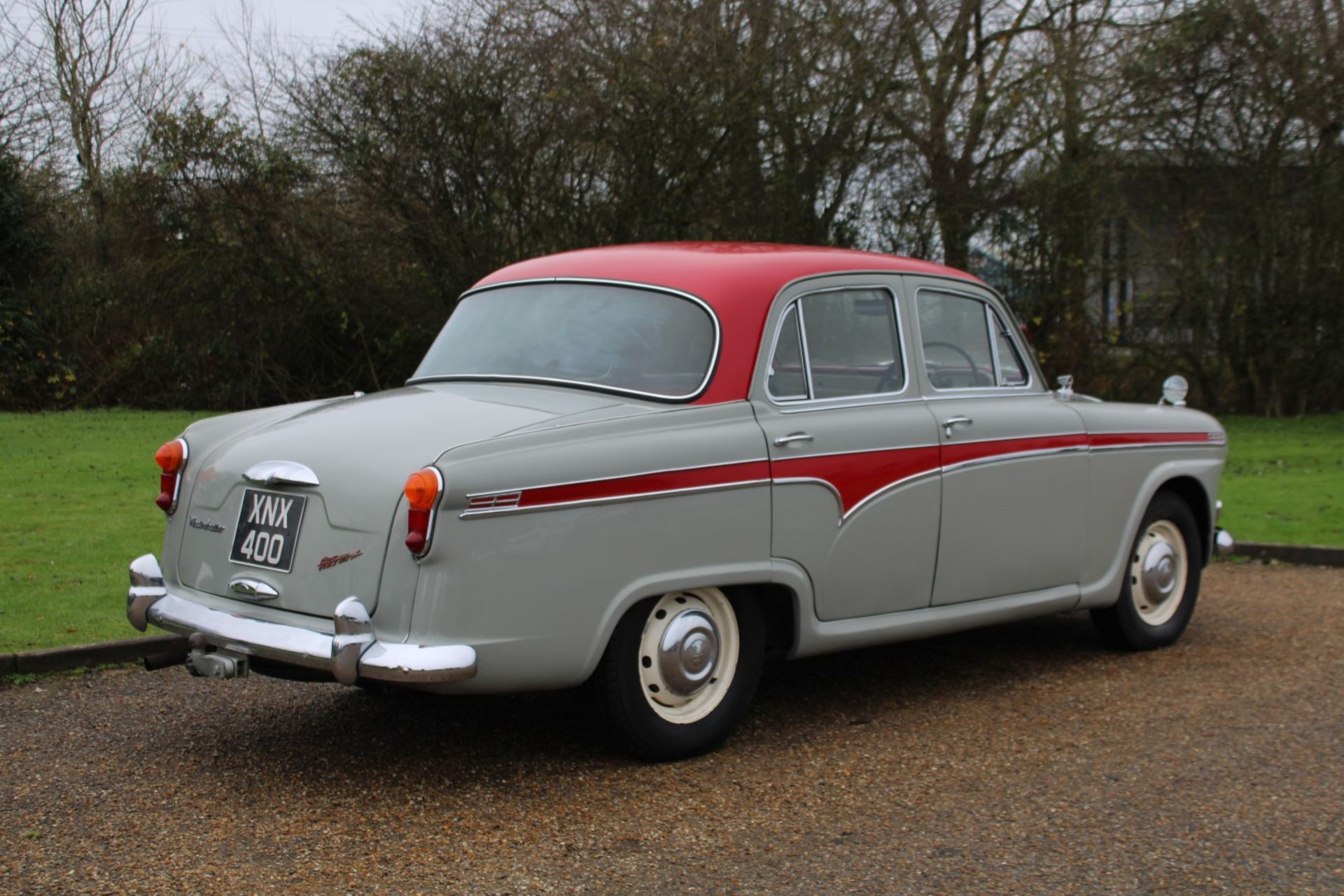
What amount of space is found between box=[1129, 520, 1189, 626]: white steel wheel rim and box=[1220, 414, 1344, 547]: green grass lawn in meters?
3.25

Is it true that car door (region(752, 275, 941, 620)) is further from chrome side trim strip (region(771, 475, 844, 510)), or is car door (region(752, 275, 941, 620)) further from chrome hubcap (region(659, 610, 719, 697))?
chrome hubcap (region(659, 610, 719, 697))

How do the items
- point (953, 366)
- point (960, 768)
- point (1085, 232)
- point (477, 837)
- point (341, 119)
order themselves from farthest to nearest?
1. point (1085, 232)
2. point (341, 119)
3. point (953, 366)
4. point (960, 768)
5. point (477, 837)

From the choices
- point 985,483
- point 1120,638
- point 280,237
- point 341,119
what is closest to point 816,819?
point 985,483

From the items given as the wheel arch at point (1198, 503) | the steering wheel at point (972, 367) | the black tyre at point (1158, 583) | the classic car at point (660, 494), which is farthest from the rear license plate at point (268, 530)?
the wheel arch at point (1198, 503)

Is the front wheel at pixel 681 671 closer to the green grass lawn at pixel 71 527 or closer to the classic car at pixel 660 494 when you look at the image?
the classic car at pixel 660 494

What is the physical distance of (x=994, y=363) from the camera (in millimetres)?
6379

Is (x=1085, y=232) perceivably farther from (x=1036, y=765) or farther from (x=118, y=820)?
(x=118, y=820)

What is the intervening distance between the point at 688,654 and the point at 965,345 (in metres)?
2.11

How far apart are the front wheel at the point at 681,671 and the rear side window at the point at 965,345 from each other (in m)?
1.50

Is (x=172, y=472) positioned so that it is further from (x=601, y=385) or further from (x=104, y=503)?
(x=104, y=503)

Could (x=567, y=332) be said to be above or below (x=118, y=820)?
above

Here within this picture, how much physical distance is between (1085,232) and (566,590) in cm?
1666

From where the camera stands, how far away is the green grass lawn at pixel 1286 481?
34.6ft

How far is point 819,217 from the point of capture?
19.9 m
